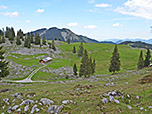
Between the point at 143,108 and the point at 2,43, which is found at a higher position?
the point at 2,43

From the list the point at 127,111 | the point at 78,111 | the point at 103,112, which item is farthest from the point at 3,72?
the point at 127,111

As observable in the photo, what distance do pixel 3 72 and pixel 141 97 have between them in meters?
40.4

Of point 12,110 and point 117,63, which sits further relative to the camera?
point 117,63

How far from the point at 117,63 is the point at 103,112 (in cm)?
4712

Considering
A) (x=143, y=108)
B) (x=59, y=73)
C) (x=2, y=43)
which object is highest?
(x=2, y=43)

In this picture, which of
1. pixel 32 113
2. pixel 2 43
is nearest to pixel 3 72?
pixel 32 113

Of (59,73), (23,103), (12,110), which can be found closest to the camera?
(12,110)

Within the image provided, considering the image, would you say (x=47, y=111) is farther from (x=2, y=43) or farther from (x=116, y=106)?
(x=2, y=43)

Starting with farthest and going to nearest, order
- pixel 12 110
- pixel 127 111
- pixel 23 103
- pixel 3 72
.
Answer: pixel 3 72, pixel 23 103, pixel 12 110, pixel 127 111

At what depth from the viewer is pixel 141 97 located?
16.2m

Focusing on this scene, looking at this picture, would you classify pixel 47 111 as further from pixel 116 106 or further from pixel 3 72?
pixel 3 72

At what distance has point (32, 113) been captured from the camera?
46.9ft

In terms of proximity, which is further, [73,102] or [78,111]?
[73,102]

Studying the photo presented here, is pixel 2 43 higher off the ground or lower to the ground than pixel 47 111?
higher
